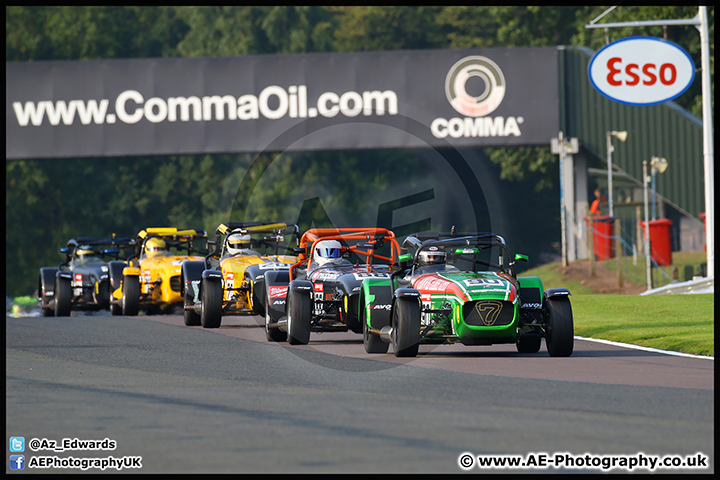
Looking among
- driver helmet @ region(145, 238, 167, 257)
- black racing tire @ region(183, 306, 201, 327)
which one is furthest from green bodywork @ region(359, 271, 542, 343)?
driver helmet @ region(145, 238, 167, 257)

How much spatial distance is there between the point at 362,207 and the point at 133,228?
11.5m

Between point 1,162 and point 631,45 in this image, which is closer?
point 631,45

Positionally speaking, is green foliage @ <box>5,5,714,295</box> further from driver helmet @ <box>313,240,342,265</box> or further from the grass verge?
driver helmet @ <box>313,240,342,265</box>

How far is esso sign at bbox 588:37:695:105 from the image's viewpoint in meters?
31.9

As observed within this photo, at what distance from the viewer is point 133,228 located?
6212cm

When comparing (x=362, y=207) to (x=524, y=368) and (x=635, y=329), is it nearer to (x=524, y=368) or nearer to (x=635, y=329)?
(x=635, y=329)

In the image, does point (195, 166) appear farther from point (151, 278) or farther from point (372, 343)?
point (372, 343)

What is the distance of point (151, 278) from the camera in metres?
25.1

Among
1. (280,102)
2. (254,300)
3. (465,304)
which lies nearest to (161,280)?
(254,300)

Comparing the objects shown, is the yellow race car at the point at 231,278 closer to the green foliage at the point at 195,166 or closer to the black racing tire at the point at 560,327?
the black racing tire at the point at 560,327

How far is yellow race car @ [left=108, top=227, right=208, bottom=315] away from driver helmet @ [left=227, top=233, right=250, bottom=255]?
2262 mm

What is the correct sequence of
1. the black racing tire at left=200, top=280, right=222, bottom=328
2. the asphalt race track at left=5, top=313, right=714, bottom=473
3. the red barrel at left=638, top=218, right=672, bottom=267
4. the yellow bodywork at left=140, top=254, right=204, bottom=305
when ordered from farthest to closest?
the red barrel at left=638, top=218, right=672, bottom=267 < the yellow bodywork at left=140, top=254, right=204, bottom=305 < the black racing tire at left=200, top=280, right=222, bottom=328 < the asphalt race track at left=5, top=313, right=714, bottom=473

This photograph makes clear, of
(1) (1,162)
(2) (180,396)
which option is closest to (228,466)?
(2) (180,396)

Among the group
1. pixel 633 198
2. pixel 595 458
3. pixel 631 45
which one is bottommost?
pixel 595 458
